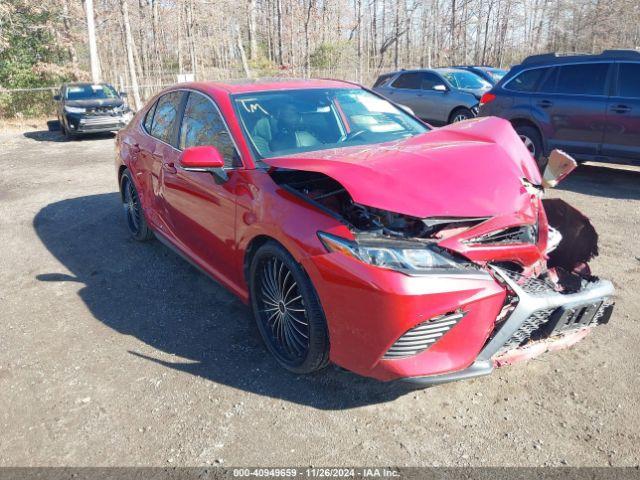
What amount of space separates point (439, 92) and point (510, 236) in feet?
34.3

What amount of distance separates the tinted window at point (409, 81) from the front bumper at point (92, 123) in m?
7.57

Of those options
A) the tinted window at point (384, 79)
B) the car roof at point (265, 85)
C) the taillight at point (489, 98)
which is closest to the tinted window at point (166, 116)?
the car roof at point (265, 85)

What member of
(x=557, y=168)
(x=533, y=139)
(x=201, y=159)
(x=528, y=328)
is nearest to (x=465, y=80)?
(x=533, y=139)

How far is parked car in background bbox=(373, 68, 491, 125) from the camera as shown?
12.0m

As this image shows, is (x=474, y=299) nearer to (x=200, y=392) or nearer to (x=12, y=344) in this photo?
(x=200, y=392)

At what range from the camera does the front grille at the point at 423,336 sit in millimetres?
2438

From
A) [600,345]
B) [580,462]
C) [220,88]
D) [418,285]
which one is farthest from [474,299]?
[220,88]

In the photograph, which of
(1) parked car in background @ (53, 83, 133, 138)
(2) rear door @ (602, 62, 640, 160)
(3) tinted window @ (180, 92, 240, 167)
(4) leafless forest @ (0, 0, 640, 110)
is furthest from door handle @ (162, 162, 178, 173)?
(4) leafless forest @ (0, 0, 640, 110)

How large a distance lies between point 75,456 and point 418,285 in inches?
73.5

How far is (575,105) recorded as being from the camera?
7719mm

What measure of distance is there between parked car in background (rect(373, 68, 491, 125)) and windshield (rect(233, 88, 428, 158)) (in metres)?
8.01

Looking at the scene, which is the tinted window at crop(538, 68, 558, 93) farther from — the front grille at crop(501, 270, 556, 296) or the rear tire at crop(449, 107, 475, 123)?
the front grille at crop(501, 270, 556, 296)

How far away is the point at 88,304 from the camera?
4.25 meters

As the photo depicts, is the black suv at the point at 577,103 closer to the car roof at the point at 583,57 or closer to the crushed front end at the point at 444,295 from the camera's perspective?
the car roof at the point at 583,57
